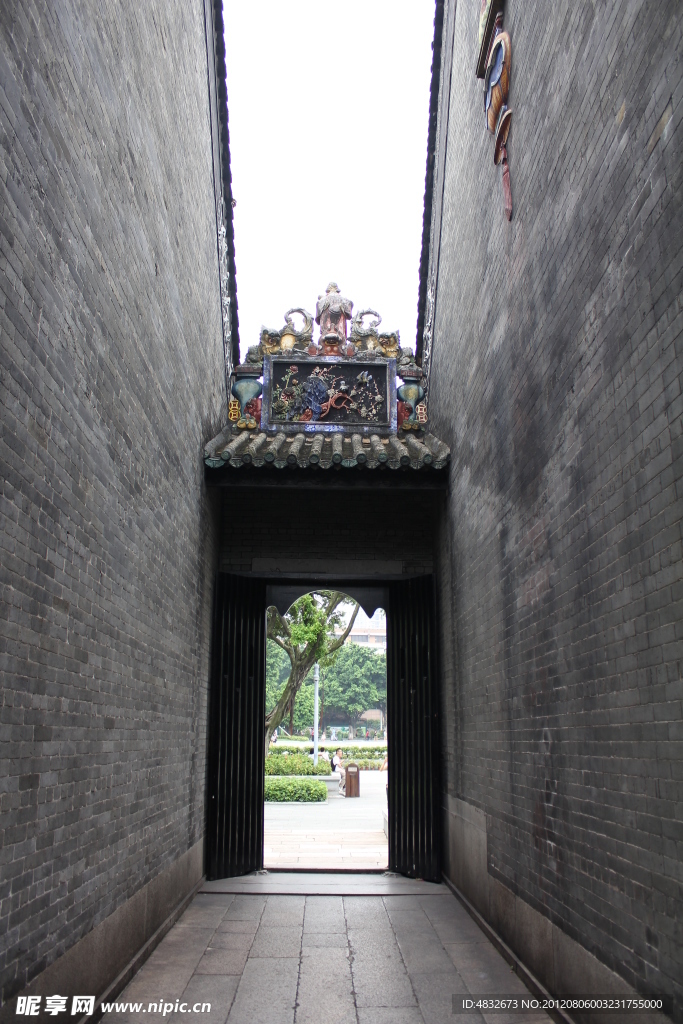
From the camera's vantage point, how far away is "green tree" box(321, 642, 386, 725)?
171ft

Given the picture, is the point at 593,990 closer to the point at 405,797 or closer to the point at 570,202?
the point at 570,202

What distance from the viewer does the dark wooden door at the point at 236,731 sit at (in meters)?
7.61

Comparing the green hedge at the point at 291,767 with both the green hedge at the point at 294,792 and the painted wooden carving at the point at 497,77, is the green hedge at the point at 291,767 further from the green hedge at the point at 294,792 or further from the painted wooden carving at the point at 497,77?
the painted wooden carving at the point at 497,77

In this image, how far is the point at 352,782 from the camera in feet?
58.3

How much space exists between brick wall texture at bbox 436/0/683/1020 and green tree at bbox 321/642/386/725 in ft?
153

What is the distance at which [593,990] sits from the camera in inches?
131

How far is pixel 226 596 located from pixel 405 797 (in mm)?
2770

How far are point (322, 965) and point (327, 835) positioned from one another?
6.35 meters

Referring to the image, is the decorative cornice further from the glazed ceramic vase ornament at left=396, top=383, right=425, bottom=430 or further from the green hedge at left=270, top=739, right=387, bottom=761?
the green hedge at left=270, top=739, right=387, bottom=761

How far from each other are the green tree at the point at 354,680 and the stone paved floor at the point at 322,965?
1797 inches

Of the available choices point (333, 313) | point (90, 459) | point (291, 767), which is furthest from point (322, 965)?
point (291, 767)

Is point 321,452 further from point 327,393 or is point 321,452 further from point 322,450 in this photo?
point 327,393

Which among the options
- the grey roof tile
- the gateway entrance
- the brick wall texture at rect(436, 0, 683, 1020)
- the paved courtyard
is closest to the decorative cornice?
the grey roof tile

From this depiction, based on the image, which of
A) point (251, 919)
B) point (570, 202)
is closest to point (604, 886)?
point (570, 202)
